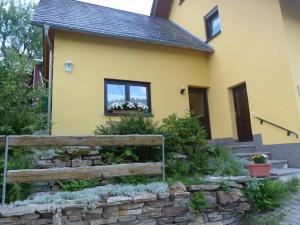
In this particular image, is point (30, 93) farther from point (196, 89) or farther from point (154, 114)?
point (196, 89)

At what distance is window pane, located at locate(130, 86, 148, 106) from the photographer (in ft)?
23.7

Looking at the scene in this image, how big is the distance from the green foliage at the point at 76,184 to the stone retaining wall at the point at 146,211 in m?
0.63

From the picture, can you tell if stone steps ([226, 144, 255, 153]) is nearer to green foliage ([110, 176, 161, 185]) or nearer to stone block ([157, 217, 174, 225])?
green foliage ([110, 176, 161, 185])

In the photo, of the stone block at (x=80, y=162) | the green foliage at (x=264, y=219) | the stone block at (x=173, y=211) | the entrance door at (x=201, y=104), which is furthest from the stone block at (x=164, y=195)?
the entrance door at (x=201, y=104)

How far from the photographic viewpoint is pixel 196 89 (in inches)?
331

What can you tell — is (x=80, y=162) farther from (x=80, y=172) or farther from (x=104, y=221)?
(x=104, y=221)

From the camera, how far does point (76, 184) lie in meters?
3.55

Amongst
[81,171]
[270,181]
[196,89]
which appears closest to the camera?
[81,171]

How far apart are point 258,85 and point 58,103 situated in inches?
196

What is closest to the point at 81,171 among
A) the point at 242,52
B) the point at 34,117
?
the point at 34,117

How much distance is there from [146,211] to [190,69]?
5.75 meters

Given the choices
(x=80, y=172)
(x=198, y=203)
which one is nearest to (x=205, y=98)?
(x=198, y=203)

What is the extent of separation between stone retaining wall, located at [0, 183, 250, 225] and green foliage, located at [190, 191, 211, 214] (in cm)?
6

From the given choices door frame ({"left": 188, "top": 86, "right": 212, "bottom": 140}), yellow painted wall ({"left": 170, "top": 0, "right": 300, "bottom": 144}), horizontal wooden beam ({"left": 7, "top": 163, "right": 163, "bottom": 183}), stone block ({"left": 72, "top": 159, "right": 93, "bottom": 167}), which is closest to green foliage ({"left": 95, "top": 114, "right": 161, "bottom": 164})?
stone block ({"left": 72, "top": 159, "right": 93, "bottom": 167})
